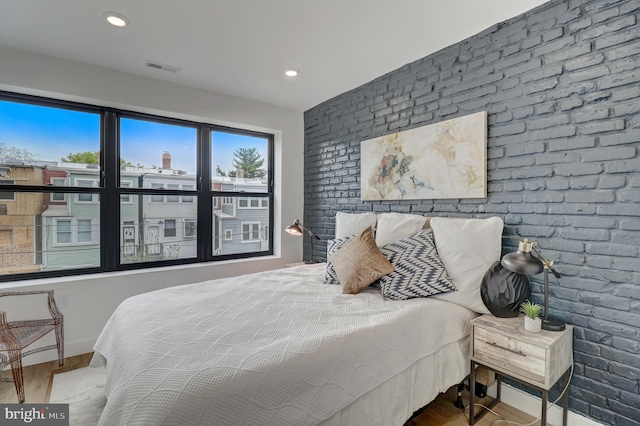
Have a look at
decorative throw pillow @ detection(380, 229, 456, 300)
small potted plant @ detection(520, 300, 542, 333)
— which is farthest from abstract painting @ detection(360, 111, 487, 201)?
small potted plant @ detection(520, 300, 542, 333)

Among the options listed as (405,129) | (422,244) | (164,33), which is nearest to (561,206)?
(422,244)

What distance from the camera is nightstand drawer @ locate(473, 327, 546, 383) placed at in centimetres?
155

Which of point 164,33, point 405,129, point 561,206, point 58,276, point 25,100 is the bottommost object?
point 58,276

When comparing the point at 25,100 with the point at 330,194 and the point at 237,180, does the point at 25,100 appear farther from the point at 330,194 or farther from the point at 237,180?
the point at 330,194

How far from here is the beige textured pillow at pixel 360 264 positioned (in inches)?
83.9

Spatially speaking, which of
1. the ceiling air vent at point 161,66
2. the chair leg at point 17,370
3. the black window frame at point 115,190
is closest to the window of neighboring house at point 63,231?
the black window frame at point 115,190

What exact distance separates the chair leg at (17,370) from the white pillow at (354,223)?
2.50m

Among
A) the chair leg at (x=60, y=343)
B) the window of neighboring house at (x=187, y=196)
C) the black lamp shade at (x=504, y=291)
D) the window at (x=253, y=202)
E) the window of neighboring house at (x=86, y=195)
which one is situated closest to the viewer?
the black lamp shade at (x=504, y=291)

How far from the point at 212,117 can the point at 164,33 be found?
117 centimetres

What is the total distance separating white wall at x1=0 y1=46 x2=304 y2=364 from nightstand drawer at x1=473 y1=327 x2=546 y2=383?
2.60 metres

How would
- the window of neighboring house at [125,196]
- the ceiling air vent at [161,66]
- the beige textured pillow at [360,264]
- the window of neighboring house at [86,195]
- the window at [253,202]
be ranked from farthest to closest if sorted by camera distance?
the window at [253,202]
the window of neighboring house at [125,196]
the window of neighboring house at [86,195]
the ceiling air vent at [161,66]
the beige textured pillow at [360,264]

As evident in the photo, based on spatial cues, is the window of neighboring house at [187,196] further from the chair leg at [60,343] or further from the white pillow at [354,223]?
the white pillow at [354,223]

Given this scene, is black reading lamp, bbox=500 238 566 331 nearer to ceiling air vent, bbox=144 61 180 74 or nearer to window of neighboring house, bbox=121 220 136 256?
ceiling air vent, bbox=144 61 180 74

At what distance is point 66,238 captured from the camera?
282cm
